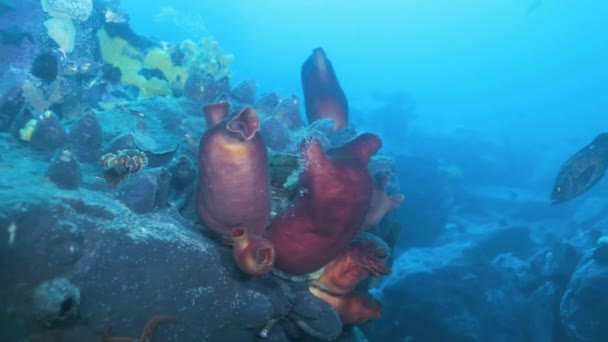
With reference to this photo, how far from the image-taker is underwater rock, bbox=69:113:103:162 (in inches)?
154

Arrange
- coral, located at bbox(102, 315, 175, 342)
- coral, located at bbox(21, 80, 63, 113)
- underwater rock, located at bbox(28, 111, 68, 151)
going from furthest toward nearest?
coral, located at bbox(21, 80, 63, 113) → underwater rock, located at bbox(28, 111, 68, 151) → coral, located at bbox(102, 315, 175, 342)

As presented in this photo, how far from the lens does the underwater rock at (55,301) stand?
219 cm

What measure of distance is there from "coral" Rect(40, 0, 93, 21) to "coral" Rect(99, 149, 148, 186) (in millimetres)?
4841

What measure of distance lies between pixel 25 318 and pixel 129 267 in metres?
0.63

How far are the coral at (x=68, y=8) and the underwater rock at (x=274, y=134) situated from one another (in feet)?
16.8

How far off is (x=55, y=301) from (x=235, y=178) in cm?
135

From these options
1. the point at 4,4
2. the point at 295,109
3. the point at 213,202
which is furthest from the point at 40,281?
the point at 4,4

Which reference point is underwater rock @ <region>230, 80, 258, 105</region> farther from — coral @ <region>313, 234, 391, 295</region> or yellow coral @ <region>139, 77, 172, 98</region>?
coral @ <region>313, 234, 391, 295</region>

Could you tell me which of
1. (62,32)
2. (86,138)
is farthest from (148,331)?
(62,32)

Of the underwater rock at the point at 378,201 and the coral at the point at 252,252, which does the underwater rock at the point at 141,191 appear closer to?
the coral at the point at 252,252

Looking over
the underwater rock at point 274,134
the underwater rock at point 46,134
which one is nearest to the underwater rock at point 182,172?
the underwater rock at point 274,134

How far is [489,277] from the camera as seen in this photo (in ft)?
31.0

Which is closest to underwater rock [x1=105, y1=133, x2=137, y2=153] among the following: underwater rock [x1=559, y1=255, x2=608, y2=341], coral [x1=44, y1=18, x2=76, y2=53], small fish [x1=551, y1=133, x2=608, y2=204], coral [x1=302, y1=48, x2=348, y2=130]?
coral [x1=302, y1=48, x2=348, y2=130]

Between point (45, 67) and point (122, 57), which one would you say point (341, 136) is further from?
point (122, 57)
